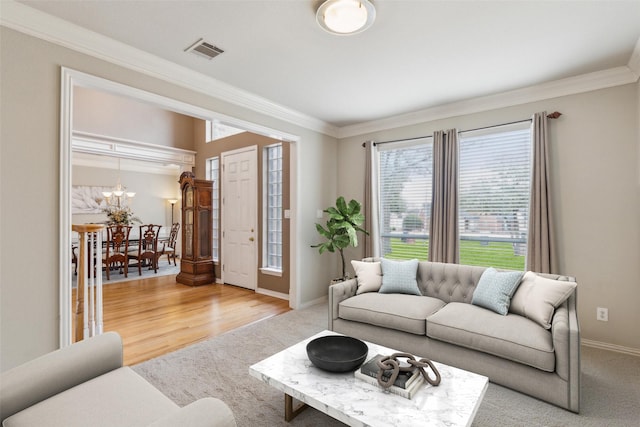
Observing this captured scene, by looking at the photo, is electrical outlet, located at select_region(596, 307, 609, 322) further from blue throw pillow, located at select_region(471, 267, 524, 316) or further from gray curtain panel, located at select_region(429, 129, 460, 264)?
gray curtain panel, located at select_region(429, 129, 460, 264)

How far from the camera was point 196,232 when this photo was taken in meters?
5.81

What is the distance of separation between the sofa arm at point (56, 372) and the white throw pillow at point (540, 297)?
2.85 meters

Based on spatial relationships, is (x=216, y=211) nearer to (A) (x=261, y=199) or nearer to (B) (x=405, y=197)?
(A) (x=261, y=199)

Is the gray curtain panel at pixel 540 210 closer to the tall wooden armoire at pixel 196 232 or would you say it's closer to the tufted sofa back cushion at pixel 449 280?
the tufted sofa back cushion at pixel 449 280

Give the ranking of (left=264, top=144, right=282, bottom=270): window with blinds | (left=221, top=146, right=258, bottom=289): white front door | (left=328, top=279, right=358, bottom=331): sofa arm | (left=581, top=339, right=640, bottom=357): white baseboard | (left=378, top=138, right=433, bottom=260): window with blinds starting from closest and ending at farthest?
(left=581, top=339, right=640, bottom=357): white baseboard, (left=328, top=279, right=358, bottom=331): sofa arm, (left=378, top=138, right=433, bottom=260): window with blinds, (left=264, top=144, right=282, bottom=270): window with blinds, (left=221, top=146, right=258, bottom=289): white front door

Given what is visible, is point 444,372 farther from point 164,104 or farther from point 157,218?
point 157,218

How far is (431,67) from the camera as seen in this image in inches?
115

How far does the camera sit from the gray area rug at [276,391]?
1.97 meters

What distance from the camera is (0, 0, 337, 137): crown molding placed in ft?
6.82

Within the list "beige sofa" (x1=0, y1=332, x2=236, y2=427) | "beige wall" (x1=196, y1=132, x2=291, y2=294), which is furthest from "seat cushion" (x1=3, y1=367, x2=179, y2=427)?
"beige wall" (x1=196, y1=132, x2=291, y2=294)

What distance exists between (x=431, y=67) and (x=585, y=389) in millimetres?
2893

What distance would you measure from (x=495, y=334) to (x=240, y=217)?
431 cm

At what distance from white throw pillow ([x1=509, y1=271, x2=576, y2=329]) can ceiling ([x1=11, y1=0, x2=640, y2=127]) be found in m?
1.92

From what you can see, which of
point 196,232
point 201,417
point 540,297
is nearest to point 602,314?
point 540,297
